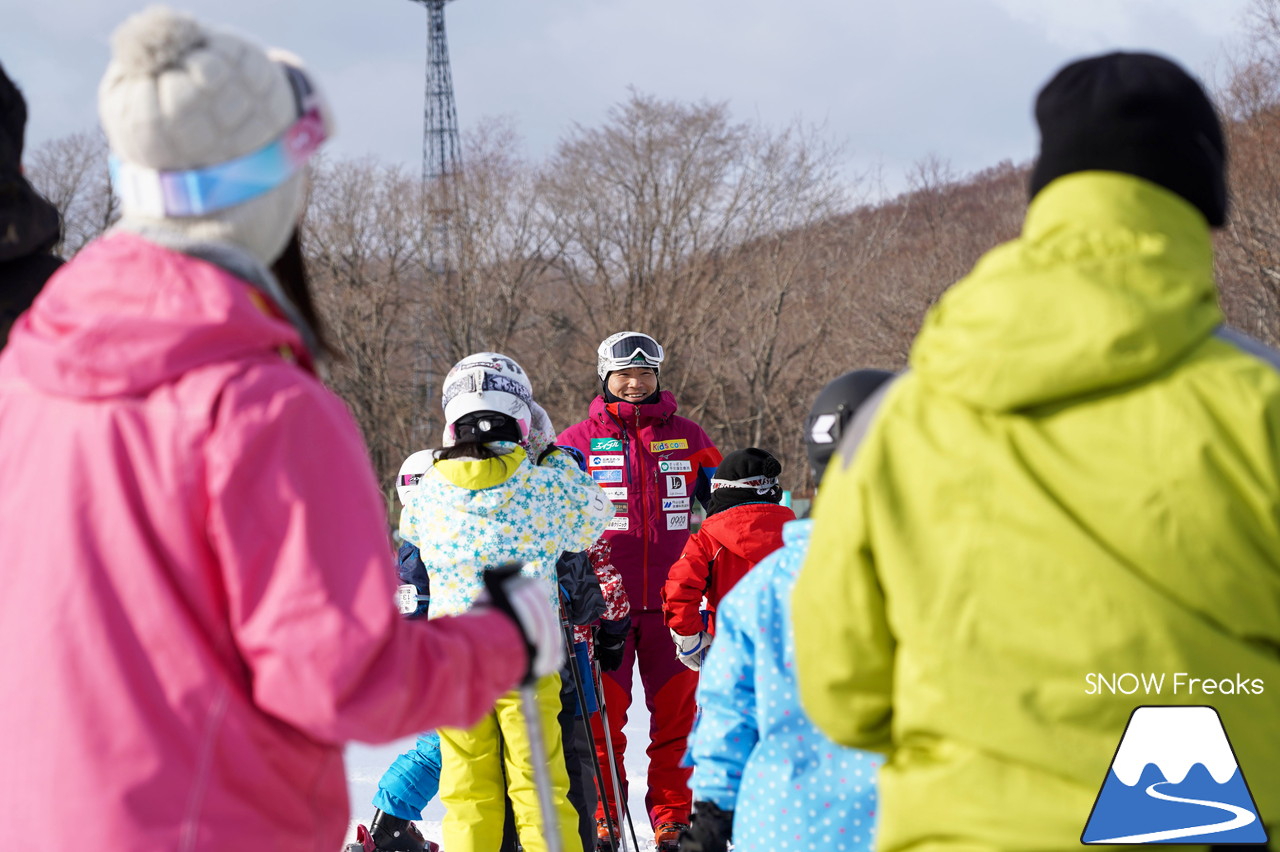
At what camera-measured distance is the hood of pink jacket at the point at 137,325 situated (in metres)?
1.49

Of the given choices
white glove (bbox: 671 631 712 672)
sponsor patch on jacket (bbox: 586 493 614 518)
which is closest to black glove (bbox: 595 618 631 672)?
white glove (bbox: 671 631 712 672)

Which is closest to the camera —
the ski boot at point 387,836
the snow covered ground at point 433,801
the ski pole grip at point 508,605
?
the ski pole grip at point 508,605

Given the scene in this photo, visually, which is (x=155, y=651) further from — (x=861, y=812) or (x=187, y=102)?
(x=861, y=812)

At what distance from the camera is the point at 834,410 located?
2842 mm

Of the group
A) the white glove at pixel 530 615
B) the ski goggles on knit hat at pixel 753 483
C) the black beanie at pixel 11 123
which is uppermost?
the black beanie at pixel 11 123

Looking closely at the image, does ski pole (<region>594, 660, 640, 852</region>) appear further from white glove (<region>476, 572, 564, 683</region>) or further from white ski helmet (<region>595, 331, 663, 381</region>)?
white glove (<region>476, 572, 564, 683</region>)

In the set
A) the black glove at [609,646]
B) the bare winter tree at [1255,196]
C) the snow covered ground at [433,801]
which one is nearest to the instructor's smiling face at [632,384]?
the black glove at [609,646]

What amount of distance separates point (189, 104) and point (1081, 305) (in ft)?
3.76

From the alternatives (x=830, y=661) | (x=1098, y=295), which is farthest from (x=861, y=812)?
(x=1098, y=295)

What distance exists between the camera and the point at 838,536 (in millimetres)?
1628

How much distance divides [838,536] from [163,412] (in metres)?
0.86

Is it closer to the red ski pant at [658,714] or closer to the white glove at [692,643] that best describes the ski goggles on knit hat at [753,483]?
the white glove at [692,643]

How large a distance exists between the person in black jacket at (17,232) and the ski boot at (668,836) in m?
3.84

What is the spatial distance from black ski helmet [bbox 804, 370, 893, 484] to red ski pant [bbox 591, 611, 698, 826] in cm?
311
